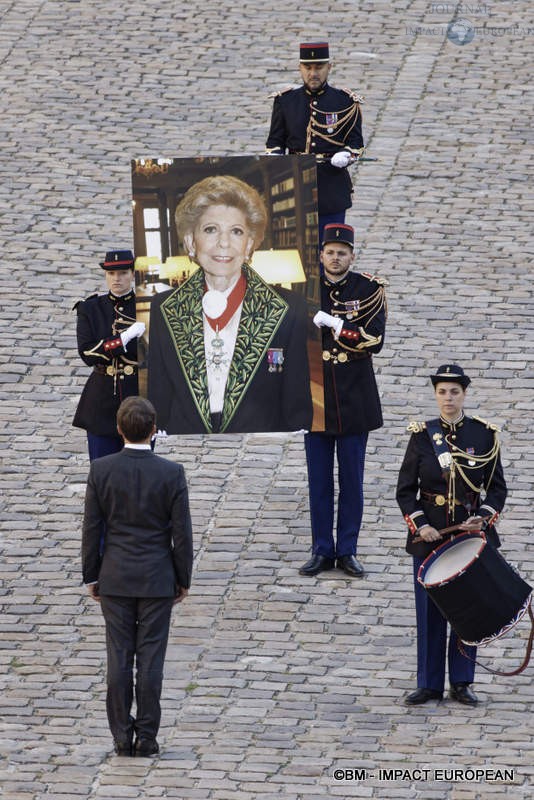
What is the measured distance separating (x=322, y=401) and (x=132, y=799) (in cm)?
329

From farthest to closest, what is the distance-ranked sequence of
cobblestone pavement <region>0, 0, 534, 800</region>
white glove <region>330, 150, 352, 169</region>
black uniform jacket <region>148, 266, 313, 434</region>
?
white glove <region>330, 150, 352, 169</region> → black uniform jacket <region>148, 266, 313, 434</region> → cobblestone pavement <region>0, 0, 534, 800</region>

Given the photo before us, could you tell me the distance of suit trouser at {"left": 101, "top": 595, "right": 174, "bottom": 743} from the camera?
9750mm

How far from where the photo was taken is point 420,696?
34.7 feet

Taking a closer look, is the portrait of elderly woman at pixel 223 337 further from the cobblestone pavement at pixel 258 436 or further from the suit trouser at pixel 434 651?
the suit trouser at pixel 434 651

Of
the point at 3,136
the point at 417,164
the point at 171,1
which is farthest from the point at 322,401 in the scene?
the point at 171,1

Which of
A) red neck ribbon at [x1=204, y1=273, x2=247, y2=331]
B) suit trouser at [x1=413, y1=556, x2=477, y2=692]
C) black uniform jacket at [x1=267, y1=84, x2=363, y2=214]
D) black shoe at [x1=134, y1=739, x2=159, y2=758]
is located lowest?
black shoe at [x1=134, y1=739, x2=159, y2=758]

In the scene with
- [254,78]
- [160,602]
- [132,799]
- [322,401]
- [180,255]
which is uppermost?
[254,78]

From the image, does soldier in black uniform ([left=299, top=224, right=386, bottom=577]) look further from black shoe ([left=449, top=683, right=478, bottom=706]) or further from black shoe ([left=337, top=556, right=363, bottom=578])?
black shoe ([left=449, top=683, right=478, bottom=706])

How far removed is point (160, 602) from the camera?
32.1 feet

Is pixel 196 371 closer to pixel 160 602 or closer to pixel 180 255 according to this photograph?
pixel 180 255

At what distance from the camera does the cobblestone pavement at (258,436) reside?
9.99m

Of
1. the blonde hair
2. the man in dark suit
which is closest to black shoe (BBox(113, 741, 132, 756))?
the man in dark suit

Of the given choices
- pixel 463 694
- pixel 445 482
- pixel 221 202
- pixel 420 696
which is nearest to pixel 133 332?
pixel 221 202
